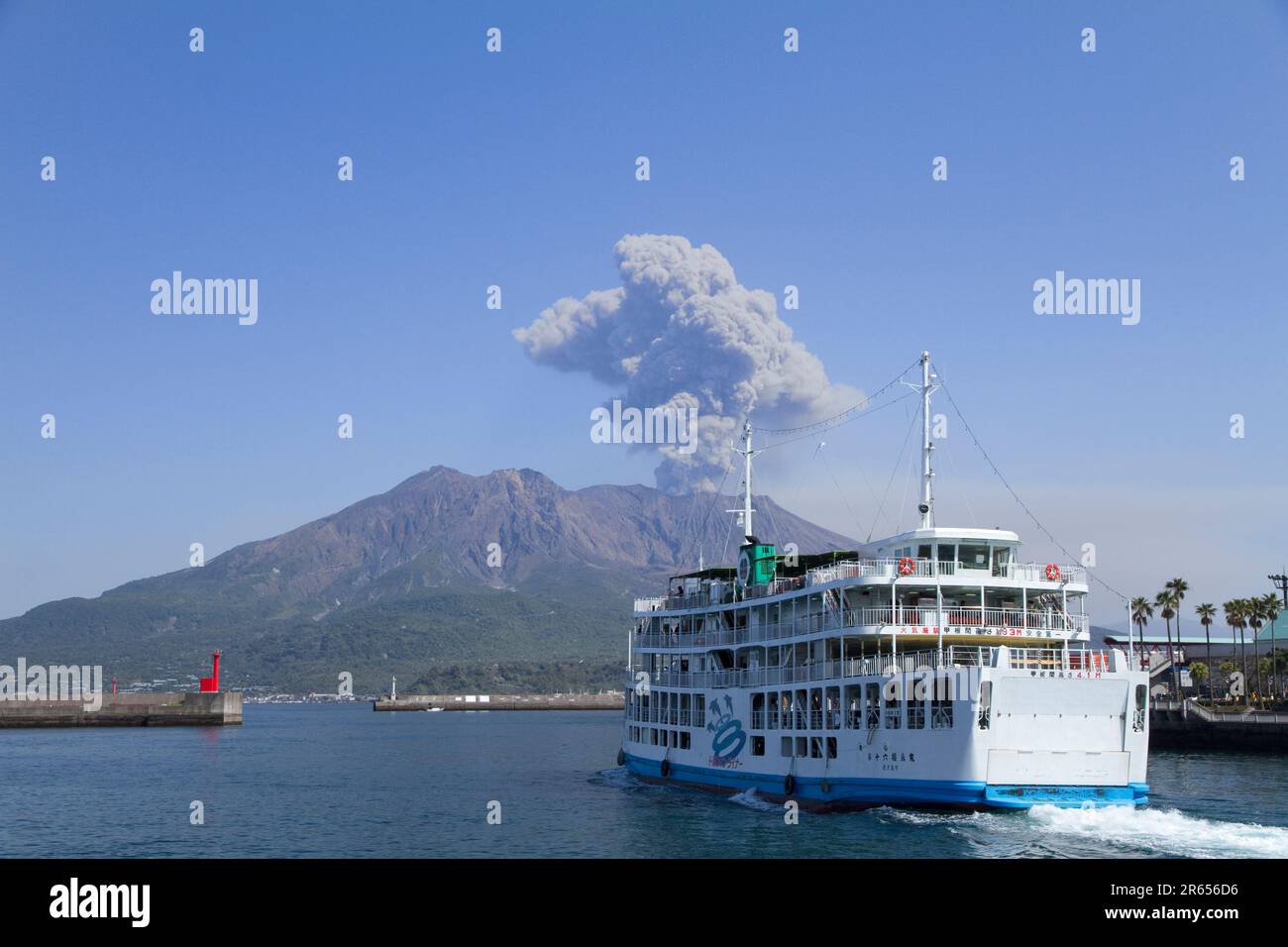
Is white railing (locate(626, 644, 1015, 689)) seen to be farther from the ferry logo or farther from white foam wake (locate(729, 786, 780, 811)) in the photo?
white foam wake (locate(729, 786, 780, 811))

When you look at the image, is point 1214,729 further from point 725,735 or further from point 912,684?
point 912,684

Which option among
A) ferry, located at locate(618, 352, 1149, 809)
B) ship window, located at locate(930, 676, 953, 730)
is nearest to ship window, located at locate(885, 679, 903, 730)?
ferry, located at locate(618, 352, 1149, 809)

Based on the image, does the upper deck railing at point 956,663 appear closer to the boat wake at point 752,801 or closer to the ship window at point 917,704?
the ship window at point 917,704

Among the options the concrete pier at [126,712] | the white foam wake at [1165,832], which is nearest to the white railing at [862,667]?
the white foam wake at [1165,832]

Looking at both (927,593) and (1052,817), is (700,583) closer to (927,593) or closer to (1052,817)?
(927,593)

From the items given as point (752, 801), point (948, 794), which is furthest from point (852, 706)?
point (752, 801)

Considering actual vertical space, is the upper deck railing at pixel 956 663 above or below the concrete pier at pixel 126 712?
above
